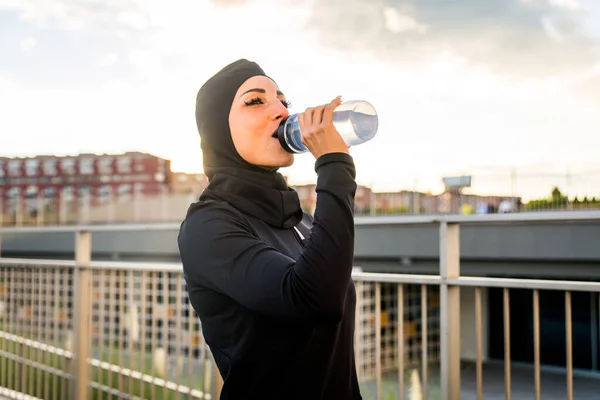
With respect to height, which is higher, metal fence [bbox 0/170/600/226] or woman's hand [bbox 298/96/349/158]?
metal fence [bbox 0/170/600/226]

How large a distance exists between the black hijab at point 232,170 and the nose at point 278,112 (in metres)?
0.10

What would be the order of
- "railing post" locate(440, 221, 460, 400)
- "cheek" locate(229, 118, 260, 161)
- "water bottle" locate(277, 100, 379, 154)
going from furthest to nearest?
"railing post" locate(440, 221, 460, 400) → "cheek" locate(229, 118, 260, 161) → "water bottle" locate(277, 100, 379, 154)

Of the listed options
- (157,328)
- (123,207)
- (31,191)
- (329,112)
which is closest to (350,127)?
(329,112)

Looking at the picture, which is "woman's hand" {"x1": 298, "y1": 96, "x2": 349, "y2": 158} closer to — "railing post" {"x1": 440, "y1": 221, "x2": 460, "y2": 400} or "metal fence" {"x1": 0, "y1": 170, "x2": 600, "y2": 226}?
"railing post" {"x1": 440, "y1": 221, "x2": 460, "y2": 400}

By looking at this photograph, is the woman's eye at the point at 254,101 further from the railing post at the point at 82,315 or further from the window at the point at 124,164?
the window at the point at 124,164

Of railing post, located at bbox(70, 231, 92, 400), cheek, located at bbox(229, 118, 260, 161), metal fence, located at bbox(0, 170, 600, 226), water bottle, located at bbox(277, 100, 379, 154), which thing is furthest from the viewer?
metal fence, located at bbox(0, 170, 600, 226)

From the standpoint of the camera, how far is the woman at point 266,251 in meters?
1.09

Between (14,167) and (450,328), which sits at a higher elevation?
(14,167)

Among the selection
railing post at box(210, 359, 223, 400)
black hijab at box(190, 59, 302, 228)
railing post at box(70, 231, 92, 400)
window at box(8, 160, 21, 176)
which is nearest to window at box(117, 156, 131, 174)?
window at box(8, 160, 21, 176)

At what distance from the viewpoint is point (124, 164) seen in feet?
164

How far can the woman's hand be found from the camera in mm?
1135

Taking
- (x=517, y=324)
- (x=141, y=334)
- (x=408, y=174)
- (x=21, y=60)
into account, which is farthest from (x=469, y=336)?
(x=21, y=60)

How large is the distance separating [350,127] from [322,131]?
0.15 metres

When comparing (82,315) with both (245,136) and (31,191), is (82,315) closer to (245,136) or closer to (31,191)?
(245,136)
